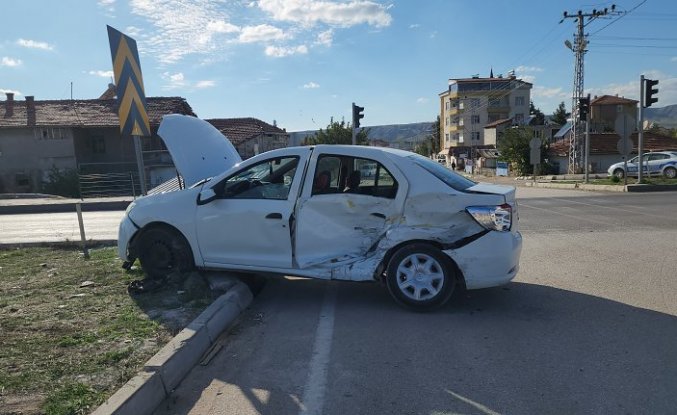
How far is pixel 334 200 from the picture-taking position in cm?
554

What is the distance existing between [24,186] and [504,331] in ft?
131

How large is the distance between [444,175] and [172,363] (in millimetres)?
3337

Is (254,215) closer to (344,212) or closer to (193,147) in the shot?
(344,212)

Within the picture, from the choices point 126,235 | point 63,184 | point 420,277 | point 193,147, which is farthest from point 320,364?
point 63,184

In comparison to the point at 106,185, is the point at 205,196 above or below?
above

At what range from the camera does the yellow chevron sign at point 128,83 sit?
662cm

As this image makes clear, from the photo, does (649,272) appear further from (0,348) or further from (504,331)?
(0,348)

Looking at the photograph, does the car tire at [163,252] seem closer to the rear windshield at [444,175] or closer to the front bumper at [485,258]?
the rear windshield at [444,175]

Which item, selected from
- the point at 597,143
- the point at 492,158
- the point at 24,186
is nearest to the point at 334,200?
the point at 24,186

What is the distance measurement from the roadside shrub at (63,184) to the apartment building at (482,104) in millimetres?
73713

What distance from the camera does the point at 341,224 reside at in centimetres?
552

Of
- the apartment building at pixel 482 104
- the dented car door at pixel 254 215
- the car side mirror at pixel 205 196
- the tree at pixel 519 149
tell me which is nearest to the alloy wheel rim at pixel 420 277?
the dented car door at pixel 254 215

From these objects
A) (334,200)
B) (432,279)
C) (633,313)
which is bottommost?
(633,313)

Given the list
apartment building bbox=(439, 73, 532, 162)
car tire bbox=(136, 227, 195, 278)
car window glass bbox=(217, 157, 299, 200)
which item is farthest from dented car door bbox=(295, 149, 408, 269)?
apartment building bbox=(439, 73, 532, 162)
